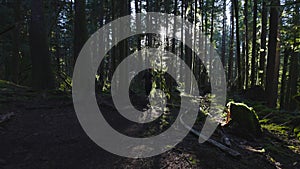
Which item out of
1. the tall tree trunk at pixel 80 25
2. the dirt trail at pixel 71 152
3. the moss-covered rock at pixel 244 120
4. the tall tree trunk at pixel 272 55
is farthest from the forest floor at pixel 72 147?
the tall tree trunk at pixel 272 55

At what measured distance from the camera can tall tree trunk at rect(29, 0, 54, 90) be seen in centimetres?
998

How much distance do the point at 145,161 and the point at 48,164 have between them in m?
1.71

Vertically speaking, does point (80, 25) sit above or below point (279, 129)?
above

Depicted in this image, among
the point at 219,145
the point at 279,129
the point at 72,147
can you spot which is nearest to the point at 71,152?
the point at 72,147

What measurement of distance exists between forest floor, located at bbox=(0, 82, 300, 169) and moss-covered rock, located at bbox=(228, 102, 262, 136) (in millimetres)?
352

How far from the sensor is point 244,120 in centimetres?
866

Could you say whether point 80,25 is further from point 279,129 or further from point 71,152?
point 279,129

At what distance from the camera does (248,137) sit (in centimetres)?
831

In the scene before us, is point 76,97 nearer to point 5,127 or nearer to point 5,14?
point 5,127

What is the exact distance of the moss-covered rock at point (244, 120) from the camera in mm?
8523

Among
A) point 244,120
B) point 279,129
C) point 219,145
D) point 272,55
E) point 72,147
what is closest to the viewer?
point 72,147

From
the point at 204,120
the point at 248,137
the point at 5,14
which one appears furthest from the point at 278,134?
the point at 5,14

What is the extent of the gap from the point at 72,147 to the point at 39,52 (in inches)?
228

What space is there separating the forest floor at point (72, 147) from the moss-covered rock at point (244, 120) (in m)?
0.35
